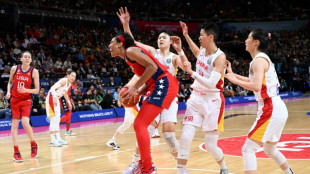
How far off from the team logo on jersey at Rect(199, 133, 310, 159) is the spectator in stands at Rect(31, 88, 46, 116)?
25.1ft

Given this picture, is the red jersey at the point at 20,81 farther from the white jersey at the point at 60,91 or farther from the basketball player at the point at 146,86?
the basketball player at the point at 146,86

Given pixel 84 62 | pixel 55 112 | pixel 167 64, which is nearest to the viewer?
pixel 167 64

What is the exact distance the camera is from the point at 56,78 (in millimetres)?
17672

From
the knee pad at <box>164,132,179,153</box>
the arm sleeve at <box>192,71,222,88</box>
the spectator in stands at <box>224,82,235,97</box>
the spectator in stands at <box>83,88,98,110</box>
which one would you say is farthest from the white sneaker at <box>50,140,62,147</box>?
the spectator in stands at <box>224,82,235,97</box>

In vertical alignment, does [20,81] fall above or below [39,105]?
above

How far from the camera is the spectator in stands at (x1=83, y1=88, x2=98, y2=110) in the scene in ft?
53.3

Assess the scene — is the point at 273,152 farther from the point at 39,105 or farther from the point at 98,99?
the point at 98,99

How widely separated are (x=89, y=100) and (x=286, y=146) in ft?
32.1

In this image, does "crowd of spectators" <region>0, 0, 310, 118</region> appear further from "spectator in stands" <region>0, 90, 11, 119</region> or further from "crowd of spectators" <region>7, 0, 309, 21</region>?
"crowd of spectators" <region>7, 0, 309, 21</region>

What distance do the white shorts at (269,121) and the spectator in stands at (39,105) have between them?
11.1 meters

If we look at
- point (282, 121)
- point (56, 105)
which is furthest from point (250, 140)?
point (56, 105)

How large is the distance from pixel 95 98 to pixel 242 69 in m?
14.4

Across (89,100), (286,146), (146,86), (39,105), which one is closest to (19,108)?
(146,86)

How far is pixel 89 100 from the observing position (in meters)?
16.4
